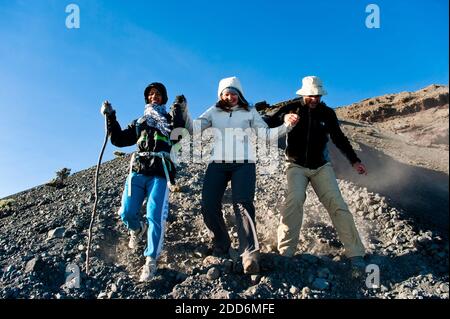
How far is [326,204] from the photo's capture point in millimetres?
6426

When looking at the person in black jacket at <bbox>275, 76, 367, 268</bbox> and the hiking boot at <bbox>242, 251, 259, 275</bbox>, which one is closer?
the hiking boot at <bbox>242, 251, 259, 275</bbox>

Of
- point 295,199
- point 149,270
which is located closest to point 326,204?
point 295,199

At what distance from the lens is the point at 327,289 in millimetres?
5566

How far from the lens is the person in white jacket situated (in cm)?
602

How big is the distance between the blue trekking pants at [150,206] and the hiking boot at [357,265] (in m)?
2.54

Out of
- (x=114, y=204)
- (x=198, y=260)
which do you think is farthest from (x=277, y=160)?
(x=198, y=260)

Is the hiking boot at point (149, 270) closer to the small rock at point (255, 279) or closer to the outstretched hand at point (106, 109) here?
the small rock at point (255, 279)

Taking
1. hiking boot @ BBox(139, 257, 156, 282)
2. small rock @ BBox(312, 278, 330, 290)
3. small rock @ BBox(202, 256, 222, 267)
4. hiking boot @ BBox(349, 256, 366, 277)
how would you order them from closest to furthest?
small rock @ BBox(312, 278, 330, 290) → hiking boot @ BBox(139, 257, 156, 282) → hiking boot @ BBox(349, 256, 366, 277) → small rock @ BBox(202, 256, 222, 267)

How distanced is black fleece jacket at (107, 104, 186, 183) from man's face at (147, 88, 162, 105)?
12.7 inches

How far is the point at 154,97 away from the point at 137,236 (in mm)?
2074

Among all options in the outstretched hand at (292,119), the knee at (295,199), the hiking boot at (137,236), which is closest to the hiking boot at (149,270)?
the hiking boot at (137,236)

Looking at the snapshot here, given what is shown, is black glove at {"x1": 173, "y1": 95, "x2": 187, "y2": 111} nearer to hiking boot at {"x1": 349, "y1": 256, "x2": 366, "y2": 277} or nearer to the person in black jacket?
the person in black jacket

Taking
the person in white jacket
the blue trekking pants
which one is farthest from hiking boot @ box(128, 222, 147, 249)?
the person in white jacket
